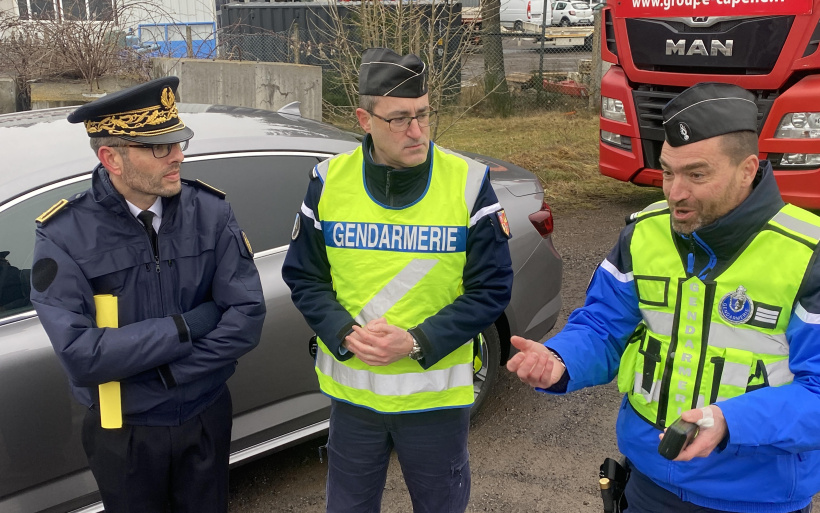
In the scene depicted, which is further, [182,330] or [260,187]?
[260,187]

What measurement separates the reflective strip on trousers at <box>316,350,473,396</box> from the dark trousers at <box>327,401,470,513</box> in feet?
0.28

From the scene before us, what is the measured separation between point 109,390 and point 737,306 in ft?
5.65

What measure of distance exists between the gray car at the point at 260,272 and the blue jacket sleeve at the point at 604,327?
45.7 inches

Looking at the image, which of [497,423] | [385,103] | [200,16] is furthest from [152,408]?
[200,16]

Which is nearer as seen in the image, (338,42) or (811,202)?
(811,202)

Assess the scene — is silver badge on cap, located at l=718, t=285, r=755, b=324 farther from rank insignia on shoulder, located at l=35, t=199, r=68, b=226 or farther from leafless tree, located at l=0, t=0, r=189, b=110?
leafless tree, located at l=0, t=0, r=189, b=110

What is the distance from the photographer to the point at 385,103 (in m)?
2.33

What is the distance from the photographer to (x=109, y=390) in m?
2.26

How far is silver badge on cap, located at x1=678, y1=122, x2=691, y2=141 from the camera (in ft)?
5.91

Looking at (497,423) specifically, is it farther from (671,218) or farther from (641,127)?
(641,127)

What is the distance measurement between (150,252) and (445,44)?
512 centimetres

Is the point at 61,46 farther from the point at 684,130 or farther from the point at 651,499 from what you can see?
the point at 651,499

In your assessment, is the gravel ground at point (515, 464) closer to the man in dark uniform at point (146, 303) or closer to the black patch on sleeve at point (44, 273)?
the man in dark uniform at point (146, 303)

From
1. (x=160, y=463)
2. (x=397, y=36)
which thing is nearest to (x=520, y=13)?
(x=397, y=36)
